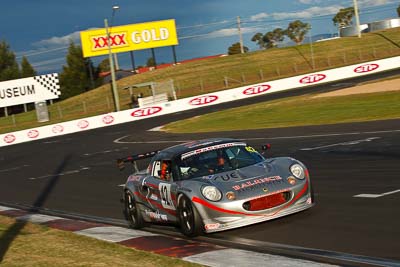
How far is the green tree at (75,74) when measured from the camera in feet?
317

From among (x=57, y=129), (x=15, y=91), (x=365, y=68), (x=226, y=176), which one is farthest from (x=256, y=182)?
(x=15, y=91)

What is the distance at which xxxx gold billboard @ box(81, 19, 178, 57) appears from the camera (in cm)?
8256

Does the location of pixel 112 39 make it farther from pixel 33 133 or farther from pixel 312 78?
pixel 33 133

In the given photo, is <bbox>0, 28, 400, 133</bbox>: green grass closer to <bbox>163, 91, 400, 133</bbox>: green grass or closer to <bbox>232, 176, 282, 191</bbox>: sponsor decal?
<bbox>163, 91, 400, 133</bbox>: green grass

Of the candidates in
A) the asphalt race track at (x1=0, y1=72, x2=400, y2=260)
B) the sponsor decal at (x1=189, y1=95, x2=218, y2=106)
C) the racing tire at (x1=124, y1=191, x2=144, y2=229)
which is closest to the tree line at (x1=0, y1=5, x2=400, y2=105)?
the sponsor decal at (x1=189, y1=95, x2=218, y2=106)

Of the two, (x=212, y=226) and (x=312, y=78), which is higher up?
(x=312, y=78)

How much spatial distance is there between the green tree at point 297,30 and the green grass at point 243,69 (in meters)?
74.0

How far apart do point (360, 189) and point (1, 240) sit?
17.7 ft

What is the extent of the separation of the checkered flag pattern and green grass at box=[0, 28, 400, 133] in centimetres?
171

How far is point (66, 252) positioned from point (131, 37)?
7595 centimetres

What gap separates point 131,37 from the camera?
83562mm

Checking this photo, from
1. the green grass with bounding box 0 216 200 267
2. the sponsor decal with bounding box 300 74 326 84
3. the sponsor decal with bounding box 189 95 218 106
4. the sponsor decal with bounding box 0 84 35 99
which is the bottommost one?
the green grass with bounding box 0 216 200 267

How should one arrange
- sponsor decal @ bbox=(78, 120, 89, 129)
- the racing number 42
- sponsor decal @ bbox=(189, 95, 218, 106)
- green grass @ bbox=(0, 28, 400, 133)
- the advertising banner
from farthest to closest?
1. the advertising banner
2. green grass @ bbox=(0, 28, 400, 133)
3. sponsor decal @ bbox=(189, 95, 218, 106)
4. sponsor decal @ bbox=(78, 120, 89, 129)
5. the racing number 42

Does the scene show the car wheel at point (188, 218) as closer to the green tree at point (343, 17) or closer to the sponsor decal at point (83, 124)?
the sponsor decal at point (83, 124)
